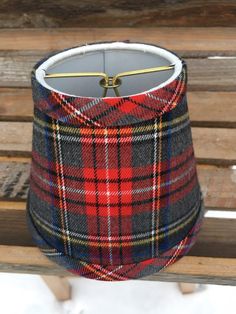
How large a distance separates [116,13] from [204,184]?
727 millimetres

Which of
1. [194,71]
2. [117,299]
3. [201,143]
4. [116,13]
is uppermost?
[116,13]

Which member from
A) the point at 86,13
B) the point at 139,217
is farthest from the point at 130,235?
the point at 86,13

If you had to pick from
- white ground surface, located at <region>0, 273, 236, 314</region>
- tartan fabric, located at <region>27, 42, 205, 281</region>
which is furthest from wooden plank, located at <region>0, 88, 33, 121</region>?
white ground surface, located at <region>0, 273, 236, 314</region>

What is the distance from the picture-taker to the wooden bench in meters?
0.99

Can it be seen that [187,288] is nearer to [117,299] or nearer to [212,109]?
[117,299]

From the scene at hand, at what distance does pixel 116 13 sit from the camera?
64.4 inches

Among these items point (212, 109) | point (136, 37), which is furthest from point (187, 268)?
point (136, 37)

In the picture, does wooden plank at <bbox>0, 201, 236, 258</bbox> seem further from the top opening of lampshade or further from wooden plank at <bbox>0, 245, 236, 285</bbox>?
the top opening of lampshade

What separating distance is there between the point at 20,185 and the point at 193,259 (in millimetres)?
424

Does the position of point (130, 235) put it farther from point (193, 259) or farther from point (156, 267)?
point (193, 259)

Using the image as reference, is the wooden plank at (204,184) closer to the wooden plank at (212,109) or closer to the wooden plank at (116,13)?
the wooden plank at (212,109)

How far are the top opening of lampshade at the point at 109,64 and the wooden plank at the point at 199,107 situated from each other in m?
0.56

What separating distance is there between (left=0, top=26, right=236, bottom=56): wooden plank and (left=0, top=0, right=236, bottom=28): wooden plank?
24 millimetres

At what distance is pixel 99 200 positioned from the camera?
690 mm
